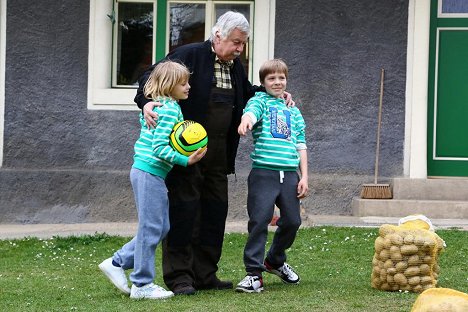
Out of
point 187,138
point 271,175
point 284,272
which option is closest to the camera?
point 187,138

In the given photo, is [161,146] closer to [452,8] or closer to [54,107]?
[54,107]

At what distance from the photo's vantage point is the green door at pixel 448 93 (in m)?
12.1

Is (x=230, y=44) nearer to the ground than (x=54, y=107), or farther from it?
farther from it

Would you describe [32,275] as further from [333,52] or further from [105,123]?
[333,52]

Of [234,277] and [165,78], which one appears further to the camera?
[234,277]

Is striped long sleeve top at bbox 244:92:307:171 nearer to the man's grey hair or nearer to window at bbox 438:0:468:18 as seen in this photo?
the man's grey hair

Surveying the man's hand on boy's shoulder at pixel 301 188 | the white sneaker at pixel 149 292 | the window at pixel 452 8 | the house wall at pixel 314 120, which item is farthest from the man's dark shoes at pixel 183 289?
the window at pixel 452 8

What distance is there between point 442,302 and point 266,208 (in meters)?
2.23

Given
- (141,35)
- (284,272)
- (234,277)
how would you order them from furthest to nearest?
(141,35), (234,277), (284,272)

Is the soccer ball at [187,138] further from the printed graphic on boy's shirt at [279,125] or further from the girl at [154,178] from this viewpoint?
the printed graphic on boy's shirt at [279,125]

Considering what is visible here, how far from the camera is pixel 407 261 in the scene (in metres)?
6.89

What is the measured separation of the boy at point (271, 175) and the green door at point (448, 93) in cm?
530

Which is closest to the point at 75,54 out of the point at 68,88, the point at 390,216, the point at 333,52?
the point at 68,88

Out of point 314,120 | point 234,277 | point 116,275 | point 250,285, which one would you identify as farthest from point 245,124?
point 314,120
